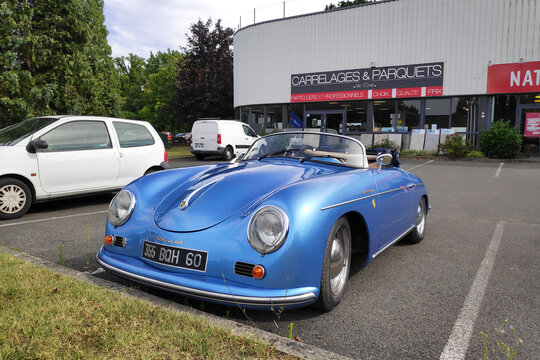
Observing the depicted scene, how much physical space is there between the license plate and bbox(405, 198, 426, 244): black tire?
115 inches

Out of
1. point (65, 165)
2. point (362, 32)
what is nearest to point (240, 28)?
point (362, 32)

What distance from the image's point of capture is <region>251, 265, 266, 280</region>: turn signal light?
93.7 inches

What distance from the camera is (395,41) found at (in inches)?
845

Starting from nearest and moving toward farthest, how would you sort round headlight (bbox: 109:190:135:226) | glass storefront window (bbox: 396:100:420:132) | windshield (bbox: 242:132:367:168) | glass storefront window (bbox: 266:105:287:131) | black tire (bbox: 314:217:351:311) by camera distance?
black tire (bbox: 314:217:351:311) < round headlight (bbox: 109:190:135:226) < windshield (bbox: 242:132:367:168) < glass storefront window (bbox: 396:100:420:132) < glass storefront window (bbox: 266:105:287:131)

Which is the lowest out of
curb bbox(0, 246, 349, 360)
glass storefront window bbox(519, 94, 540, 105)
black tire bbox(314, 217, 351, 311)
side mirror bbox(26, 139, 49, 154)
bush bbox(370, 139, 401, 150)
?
curb bbox(0, 246, 349, 360)

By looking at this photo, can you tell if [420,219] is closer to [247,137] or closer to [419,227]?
[419,227]

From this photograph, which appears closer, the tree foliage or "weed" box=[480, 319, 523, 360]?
"weed" box=[480, 319, 523, 360]

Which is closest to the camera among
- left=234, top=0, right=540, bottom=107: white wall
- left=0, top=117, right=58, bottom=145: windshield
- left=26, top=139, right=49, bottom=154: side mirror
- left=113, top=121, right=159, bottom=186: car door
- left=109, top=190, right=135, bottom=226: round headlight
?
left=109, top=190, right=135, bottom=226: round headlight

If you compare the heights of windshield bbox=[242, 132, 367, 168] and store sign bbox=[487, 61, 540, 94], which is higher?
store sign bbox=[487, 61, 540, 94]

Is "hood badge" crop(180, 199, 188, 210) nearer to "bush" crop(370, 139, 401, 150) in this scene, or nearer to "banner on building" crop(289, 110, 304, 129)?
"bush" crop(370, 139, 401, 150)

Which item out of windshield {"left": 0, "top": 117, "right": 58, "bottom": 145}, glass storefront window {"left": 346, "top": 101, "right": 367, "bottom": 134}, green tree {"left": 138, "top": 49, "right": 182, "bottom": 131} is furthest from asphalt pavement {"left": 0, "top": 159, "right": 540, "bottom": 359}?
green tree {"left": 138, "top": 49, "right": 182, "bottom": 131}

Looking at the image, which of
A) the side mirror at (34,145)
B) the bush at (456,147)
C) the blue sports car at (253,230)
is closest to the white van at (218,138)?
the bush at (456,147)

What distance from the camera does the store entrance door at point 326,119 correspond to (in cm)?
2380

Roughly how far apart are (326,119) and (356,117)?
188cm
